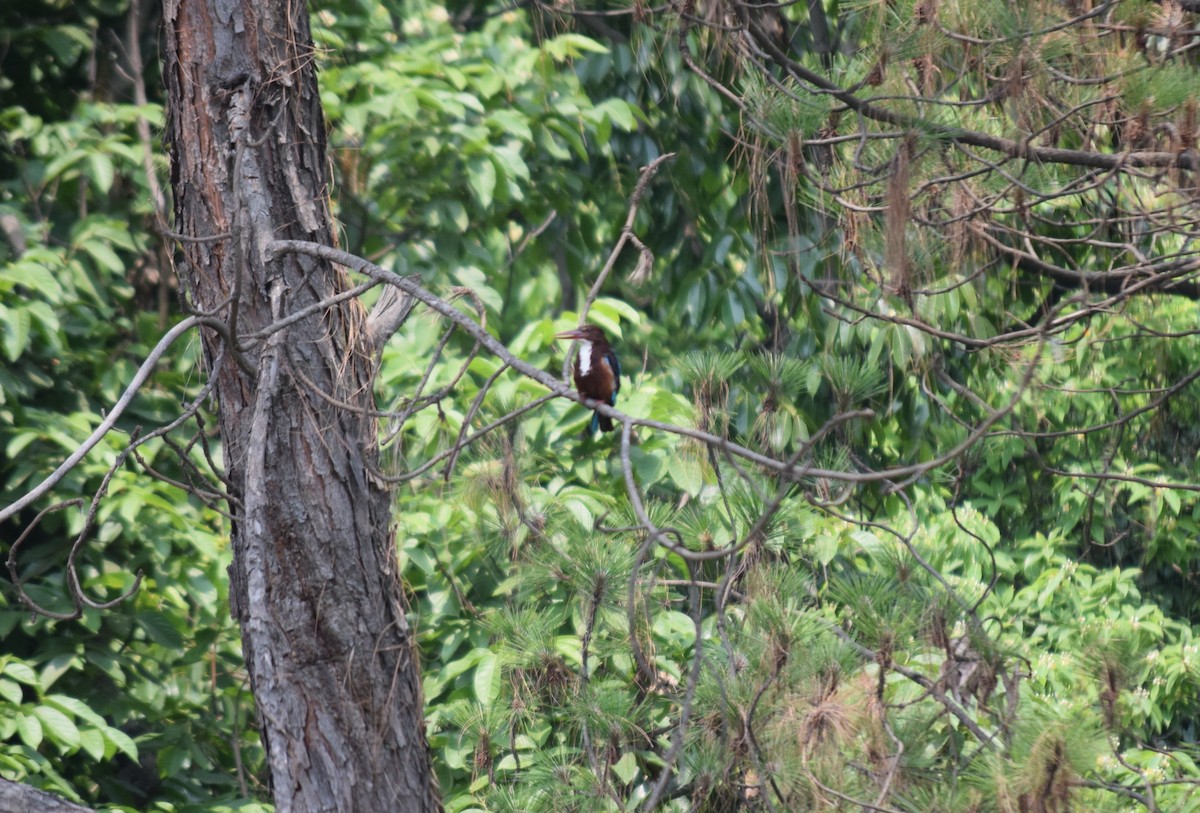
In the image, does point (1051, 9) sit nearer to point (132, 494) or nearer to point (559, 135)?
point (559, 135)

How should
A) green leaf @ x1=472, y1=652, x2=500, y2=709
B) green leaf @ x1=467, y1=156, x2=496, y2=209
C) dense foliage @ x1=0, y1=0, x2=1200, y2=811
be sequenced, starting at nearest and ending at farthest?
dense foliage @ x1=0, y1=0, x2=1200, y2=811 → green leaf @ x1=472, y1=652, x2=500, y2=709 → green leaf @ x1=467, y1=156, x2=496, y2=209

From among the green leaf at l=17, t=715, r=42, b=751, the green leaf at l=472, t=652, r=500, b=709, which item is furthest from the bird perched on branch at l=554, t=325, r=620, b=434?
the green leaf at l=17, t=715, r=42, b=751

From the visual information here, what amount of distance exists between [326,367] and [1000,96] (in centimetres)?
140

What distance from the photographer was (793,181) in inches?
85.9

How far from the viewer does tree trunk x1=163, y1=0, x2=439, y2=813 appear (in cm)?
215

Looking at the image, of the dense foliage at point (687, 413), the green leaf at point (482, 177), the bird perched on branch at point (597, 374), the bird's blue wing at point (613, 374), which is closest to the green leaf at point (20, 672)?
the dense foliage at point (687, 413)

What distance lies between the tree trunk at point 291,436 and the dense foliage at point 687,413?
190mm

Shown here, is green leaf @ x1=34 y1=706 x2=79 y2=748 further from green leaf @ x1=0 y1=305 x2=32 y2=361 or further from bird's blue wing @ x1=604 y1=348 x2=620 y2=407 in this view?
bird's blue wing @ x1=604 y1=348 x2=620 y2=407

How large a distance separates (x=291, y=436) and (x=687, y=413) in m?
0.92

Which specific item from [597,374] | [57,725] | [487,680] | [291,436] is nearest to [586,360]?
[597,374]

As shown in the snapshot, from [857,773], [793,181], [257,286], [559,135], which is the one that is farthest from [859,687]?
[559,135]

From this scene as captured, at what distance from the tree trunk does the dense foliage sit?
190 mm

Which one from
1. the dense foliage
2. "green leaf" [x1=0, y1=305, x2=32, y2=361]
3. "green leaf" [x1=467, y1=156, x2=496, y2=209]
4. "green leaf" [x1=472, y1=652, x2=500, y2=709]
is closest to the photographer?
the dense foliage

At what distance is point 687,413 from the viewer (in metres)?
2.69
